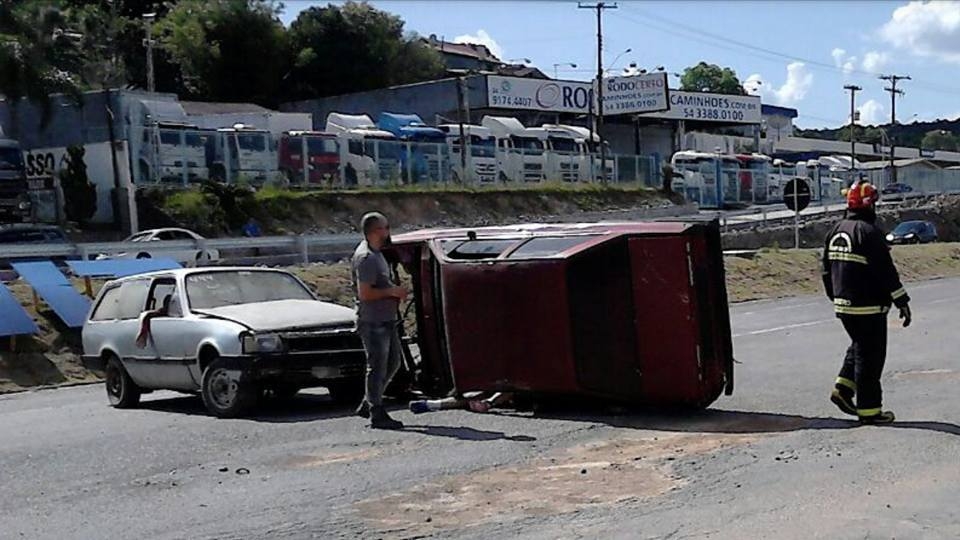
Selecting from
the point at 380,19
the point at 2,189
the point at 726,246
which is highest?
the point at 380,19

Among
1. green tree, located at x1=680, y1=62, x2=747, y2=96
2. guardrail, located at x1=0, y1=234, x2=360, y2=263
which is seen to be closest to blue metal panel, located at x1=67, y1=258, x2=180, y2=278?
guardrail, located at x1=0, y1=234, x2=360, y2=263

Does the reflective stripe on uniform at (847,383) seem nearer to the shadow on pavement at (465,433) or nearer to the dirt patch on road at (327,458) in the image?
the shadow on pavement at (465,433)

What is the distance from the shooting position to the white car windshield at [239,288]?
39.9 feet

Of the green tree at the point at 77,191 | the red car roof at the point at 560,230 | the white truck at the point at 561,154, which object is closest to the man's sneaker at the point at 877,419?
the red car roof at the point at 560,230

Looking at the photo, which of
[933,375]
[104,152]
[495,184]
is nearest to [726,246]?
[495,184]

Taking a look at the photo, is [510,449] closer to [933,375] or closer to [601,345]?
[601,345]

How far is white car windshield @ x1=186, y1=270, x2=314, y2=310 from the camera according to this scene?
1216 centimetres

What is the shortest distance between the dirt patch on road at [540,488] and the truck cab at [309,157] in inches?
1361

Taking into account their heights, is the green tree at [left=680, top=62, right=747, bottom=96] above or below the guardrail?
above

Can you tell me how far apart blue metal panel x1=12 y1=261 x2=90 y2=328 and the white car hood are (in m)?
6.81

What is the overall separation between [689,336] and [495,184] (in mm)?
39449

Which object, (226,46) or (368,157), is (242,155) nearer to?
(368,157)

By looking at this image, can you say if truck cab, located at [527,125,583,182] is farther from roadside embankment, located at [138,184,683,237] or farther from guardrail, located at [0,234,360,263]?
guardrail, located at [0,234,360,263]

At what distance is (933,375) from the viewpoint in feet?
40.6
